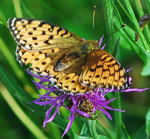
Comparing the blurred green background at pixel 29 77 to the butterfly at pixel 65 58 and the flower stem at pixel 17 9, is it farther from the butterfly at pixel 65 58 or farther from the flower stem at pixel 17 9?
the butterfly at pixel 65 58

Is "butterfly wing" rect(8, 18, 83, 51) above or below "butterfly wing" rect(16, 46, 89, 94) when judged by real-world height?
above

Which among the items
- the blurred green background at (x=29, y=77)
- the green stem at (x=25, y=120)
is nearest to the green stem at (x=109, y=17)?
the blurred green background at (x=29, y=77)

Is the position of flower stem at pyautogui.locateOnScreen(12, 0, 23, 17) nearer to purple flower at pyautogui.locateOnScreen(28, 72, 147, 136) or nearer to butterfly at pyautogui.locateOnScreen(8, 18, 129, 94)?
butterfly at pyautogui.locateOnScreen(8, 18, 129, 94)

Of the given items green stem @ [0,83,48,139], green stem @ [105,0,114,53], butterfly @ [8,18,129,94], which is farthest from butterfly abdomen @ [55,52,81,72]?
green stem @ [0,83,48,139]

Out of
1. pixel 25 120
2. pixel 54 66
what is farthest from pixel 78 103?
pixel 25 120

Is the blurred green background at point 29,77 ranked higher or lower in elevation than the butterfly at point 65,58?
lower

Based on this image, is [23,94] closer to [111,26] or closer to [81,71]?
[81,71]
